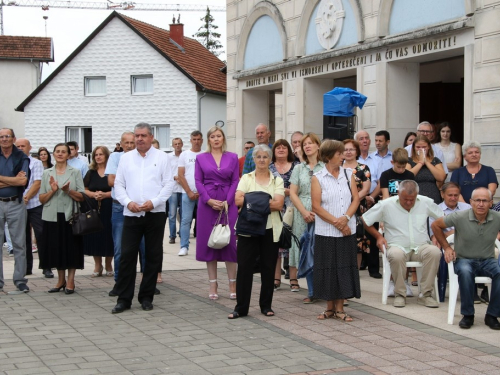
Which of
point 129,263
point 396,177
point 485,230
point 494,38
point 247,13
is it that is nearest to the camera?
point 485,230

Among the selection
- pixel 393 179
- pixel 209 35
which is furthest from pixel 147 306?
pixel 209 35

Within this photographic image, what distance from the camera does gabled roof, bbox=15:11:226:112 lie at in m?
38.8

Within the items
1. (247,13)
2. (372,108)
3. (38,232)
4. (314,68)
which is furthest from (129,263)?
(247,13)

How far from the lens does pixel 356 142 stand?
1105 cm

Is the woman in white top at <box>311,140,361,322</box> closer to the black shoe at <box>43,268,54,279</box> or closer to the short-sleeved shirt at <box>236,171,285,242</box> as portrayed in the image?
the short-sleeved shirt at <box>236,171,285,242</box>

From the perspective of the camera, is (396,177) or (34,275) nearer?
(396,177)

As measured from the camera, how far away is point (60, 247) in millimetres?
10227

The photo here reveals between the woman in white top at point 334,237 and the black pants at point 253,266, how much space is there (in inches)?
20.2

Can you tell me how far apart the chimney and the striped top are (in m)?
34.6

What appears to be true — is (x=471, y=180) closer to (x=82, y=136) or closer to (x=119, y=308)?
(x=119, y=308)

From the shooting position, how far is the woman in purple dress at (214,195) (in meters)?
9.61

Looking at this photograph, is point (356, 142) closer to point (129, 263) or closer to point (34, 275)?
point (129, 263)

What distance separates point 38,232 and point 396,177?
5071 mm

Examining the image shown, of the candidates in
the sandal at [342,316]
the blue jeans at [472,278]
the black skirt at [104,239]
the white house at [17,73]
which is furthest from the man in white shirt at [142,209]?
the white house at [17,73]
